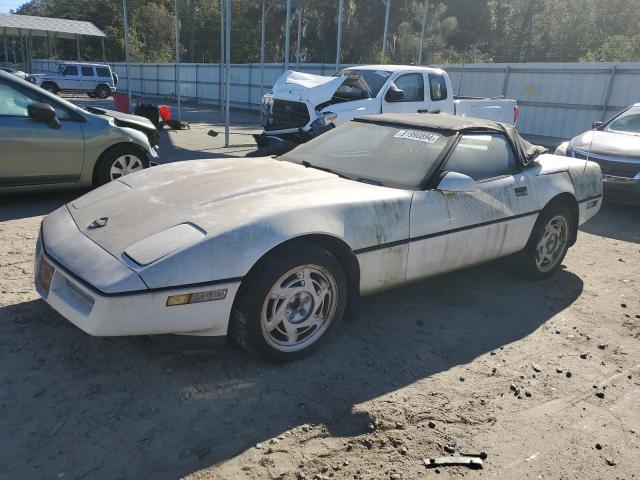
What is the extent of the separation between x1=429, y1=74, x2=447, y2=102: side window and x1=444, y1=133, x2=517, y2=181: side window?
6434mm

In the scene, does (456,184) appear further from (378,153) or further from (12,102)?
(12,102)

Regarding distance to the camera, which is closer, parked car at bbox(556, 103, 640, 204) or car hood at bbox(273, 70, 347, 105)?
parked car at bbox(556, 103, 640, 204)

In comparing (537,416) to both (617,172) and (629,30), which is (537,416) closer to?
(617,172)

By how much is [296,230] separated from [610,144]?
6910 millimetres

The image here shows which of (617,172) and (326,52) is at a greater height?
(326,52)

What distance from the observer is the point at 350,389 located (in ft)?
9.93

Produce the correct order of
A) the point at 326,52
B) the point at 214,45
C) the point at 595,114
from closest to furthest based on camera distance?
the point at 595,114 < the point at 326,52 < the point at 214,45

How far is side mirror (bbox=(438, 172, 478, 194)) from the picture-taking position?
3.65 metres

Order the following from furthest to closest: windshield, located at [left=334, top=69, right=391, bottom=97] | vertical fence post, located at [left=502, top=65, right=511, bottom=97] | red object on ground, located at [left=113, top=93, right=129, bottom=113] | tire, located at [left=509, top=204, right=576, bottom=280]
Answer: vertical fence post, located at [left=502, top=65, right=511, bottom=97] → red object on ground, located at [left=113, top=93, right=129, bottom=113] → windshield, located at [left=334, top=69, right=391, bottom=97] → tire, located at [left=509, top=204, right=576, bottom=280]

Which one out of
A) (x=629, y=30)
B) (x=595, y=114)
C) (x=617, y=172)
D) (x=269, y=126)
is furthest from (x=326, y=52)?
(x=617, y=172)

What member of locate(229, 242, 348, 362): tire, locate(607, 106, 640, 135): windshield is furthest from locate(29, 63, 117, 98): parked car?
locate(229, 242, 348, 362): tire

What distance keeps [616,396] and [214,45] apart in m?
54.8

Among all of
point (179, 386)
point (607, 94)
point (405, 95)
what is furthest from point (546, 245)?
point (607, 94)

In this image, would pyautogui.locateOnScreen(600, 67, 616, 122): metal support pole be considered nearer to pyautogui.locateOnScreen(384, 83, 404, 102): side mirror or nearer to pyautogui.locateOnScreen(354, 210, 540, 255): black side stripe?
pyautogui.locateOnScreen(384, 83, 404, 102): side mirror
